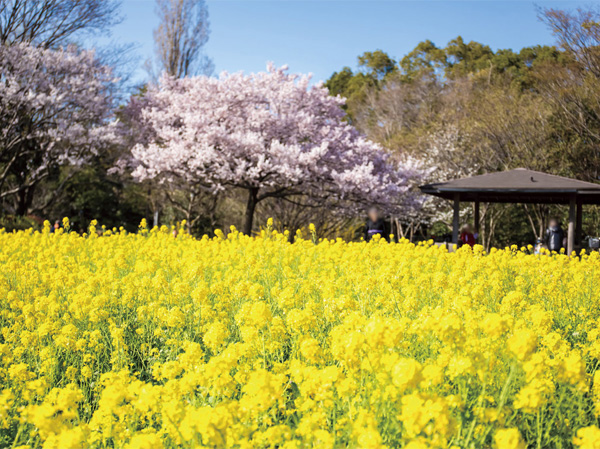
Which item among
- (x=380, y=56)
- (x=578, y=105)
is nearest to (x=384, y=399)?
(x=578, y=105)

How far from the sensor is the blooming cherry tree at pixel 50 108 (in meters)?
15.2

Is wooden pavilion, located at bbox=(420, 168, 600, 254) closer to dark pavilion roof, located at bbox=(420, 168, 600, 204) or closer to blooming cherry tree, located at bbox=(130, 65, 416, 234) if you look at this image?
dark pavilion roof, located at bbox=(420, 168, 600, 204)

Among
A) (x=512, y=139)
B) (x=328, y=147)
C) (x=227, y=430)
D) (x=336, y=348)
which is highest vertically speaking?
(x=512, y=139)

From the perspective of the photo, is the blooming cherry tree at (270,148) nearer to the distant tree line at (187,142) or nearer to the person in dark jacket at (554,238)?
the distant tree line at (187,142)

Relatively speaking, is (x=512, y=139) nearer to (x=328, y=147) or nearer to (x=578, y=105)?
(x=578, y=105)

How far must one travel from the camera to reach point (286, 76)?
14828 mm

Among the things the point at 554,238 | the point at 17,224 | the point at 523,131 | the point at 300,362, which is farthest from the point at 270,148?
the point at 523,131

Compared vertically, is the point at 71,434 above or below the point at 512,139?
below

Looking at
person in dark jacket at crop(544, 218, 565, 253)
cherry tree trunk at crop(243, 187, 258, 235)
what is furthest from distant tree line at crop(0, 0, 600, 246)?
person in dark jacket at crop(544, 218, 565, 253)

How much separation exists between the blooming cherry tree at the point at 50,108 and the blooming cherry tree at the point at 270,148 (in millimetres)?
2278

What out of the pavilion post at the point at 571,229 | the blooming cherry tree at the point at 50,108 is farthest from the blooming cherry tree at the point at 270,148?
the pavilion post at the point at 571,229

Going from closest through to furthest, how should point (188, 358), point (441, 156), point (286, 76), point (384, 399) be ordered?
point (384, 399) < point (188, 358) < point (286, 76) < point (441, 156)

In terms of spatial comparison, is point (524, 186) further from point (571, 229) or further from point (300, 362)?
point (300, 362)

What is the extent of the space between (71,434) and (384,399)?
121cm
